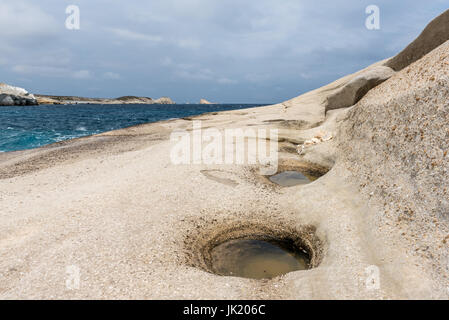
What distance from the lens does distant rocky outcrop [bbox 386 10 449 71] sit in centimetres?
1182

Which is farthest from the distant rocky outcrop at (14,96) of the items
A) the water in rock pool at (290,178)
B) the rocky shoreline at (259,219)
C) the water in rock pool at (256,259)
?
the water in rock pool at (256,259)

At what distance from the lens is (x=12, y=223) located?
7000 mm

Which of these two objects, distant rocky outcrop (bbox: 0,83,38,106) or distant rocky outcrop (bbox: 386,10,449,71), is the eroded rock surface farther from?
distant rocky outcrop (bbox: 0,83,38,106)

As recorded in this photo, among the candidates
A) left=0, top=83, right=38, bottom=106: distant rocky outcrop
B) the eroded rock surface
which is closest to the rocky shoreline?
the eroded rock surface

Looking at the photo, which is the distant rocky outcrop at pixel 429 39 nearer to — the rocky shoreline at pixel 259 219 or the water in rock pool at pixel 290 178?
the rocky shoreline at pixel 259 219

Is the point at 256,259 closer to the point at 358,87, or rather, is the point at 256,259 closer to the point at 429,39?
the point at 358,87

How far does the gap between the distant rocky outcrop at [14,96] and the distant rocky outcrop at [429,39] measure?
122m

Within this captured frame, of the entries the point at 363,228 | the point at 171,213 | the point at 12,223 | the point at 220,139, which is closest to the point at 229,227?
the point at 171,213

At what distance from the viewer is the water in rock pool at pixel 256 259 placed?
19.9 ft

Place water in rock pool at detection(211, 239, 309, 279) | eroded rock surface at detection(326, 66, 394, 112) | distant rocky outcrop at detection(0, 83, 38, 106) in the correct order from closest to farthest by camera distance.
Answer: water in rock pool at detection(211, 239, 309, 279) → eroded rock surface at detection(326, 66, 394, 112) → distant rocky outcrop at detection(0, 83, 38, 106)

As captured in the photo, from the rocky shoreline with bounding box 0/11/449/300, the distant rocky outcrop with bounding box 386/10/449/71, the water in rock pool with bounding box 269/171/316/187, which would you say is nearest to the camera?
the rocky shoreline with bounding box 0/11/449/300

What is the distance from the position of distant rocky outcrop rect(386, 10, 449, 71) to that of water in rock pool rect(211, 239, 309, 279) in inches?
472

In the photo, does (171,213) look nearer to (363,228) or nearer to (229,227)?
(229,227)

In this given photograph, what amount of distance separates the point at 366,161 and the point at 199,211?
5.25 meters
